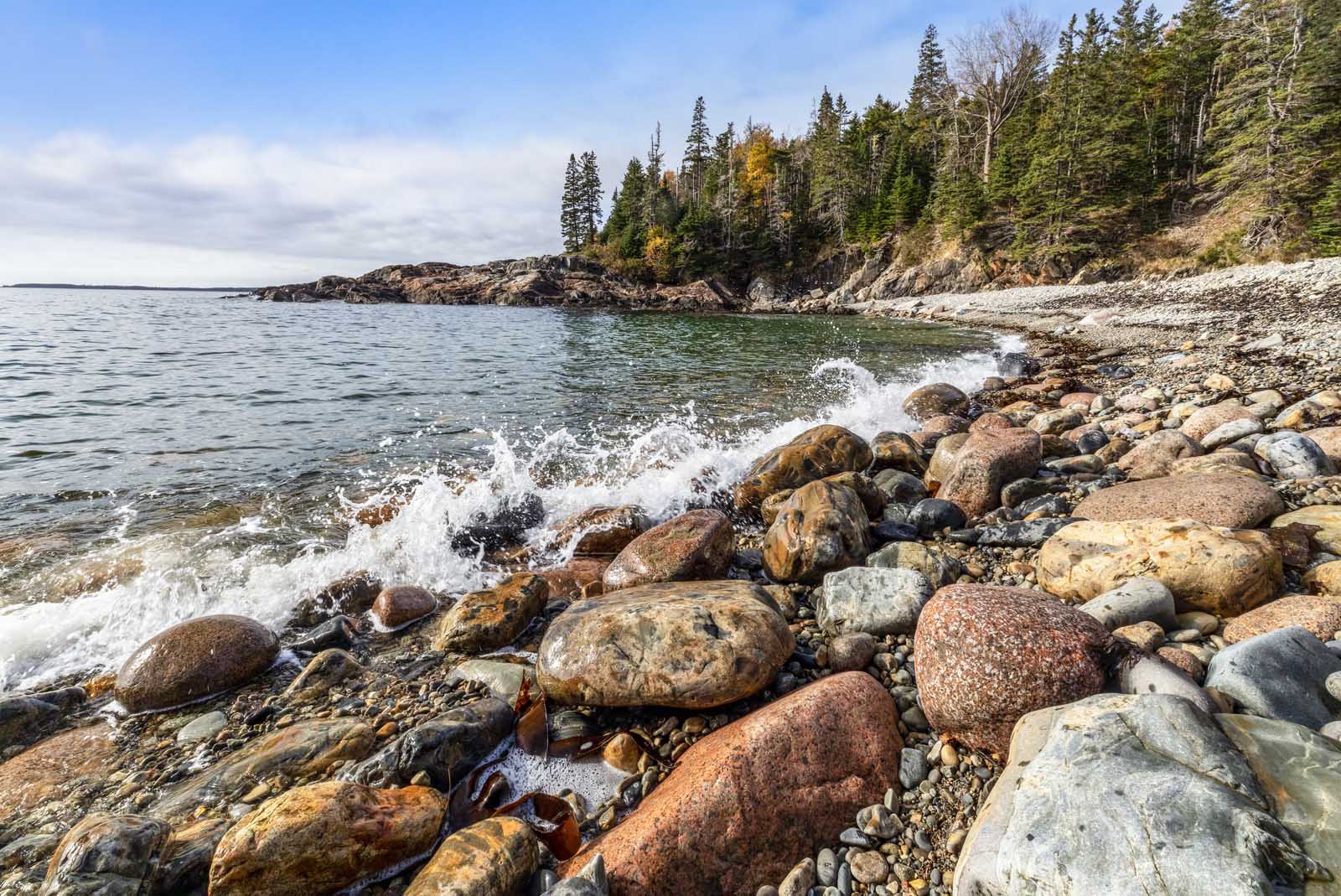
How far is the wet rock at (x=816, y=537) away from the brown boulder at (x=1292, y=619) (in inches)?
90.0

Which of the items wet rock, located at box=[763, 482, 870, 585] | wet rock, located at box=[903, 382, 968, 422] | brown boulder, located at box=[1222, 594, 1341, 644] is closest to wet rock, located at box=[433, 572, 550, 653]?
wet rock, located at box=[763, 482, 870, 585]

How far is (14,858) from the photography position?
2.43 m

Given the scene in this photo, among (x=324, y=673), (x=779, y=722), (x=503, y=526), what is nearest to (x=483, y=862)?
(x=779, y=722)

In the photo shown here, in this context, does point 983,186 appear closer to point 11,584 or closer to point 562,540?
point 562,540

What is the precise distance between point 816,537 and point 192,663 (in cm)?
466

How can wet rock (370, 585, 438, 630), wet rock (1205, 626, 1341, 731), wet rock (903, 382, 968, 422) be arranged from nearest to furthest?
1. wet rock (1205, 626, 1341, 731)
2. wet rock (370, 585, 438, 630)
3. wet rock (903, 382, 968, 422)

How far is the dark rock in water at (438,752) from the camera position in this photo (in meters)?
2.71

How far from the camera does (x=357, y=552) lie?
17.7 feet

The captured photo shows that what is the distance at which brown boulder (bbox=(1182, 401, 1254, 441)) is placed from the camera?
21.1 feet

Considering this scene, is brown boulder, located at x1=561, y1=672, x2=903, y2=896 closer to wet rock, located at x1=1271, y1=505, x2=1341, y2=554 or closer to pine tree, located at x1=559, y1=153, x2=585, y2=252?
wet rock, located at x1=1271, y1=505, x2=1341, y2=554

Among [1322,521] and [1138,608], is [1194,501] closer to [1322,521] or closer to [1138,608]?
[1322,521]

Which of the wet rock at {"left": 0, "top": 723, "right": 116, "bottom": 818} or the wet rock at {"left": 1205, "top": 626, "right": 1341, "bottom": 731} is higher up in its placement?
the wet rock at {"left": 1205, "top": 626, "right": 1341, "bottom": 731}

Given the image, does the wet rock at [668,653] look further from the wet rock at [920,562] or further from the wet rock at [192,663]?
the wet rock at [192,663]

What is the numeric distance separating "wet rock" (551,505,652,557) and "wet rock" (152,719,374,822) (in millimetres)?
2835
